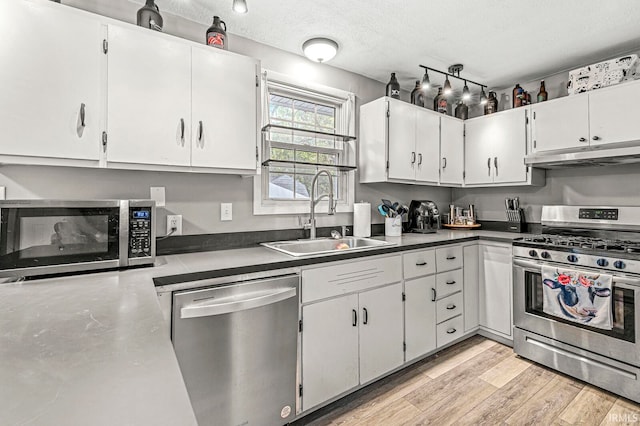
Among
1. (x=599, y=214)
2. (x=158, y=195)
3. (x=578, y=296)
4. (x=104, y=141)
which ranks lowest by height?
(x=578, y=296)

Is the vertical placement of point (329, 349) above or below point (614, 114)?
below

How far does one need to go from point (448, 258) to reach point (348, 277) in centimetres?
109

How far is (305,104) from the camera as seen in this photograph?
8.72 feet

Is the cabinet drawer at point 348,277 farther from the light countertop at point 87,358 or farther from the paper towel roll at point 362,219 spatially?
the light countertop at point 87,358

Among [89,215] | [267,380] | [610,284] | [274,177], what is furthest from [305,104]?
[610,284]

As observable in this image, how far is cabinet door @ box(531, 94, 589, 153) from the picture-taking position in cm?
255

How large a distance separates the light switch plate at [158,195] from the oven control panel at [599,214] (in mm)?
3278

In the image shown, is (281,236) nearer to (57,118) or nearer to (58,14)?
(57,118)

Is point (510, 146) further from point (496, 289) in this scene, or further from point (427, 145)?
point (496, 289)

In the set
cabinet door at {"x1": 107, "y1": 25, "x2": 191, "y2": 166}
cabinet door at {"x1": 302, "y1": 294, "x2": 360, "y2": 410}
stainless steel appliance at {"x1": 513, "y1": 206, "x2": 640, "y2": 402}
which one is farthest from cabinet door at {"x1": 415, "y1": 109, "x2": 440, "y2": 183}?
cabinet door at {"x1": 107, "y1": 25, "x2": 191, "y2": 166}

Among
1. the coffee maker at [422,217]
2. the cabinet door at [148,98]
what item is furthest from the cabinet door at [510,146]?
the cabinet door at [148,98]

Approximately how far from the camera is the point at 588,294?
2.12 meters

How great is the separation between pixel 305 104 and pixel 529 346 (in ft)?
8.68

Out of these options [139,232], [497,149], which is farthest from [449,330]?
[139,232]
